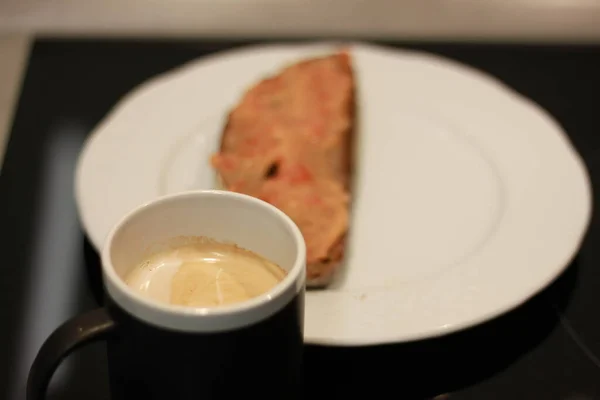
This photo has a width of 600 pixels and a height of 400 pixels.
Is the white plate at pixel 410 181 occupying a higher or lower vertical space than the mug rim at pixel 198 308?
lower

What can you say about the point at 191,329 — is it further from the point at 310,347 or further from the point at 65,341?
the point at 310,347

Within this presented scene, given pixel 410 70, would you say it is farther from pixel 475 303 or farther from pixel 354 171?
pixel 475 303

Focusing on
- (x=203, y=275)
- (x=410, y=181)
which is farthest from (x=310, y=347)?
(x=410, y=181)

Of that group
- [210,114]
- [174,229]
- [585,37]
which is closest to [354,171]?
[210,114]

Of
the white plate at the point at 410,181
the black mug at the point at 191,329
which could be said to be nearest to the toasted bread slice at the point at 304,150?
the white plate at the point at 410,181

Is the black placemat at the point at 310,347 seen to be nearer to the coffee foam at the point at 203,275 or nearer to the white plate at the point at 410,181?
the white plate at the point at 410,181

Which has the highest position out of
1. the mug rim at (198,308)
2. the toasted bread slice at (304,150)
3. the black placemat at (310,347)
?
the mug rim at (198,308)

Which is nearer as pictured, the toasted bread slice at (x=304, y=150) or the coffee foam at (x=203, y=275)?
the coffee foam at (x=203, y=275)
